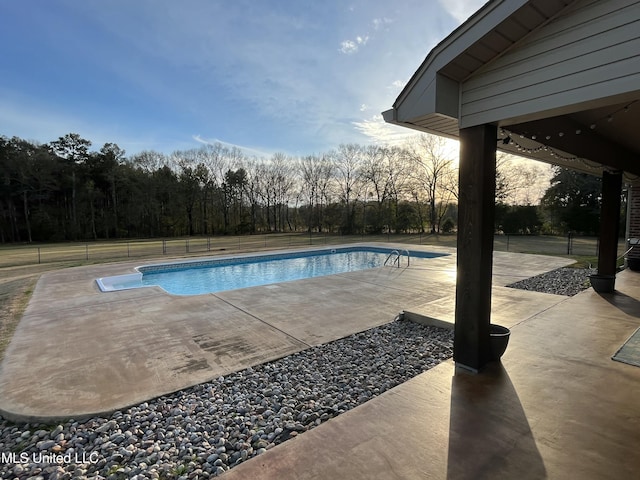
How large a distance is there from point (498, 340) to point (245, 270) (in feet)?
30.1

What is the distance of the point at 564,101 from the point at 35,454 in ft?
13.1

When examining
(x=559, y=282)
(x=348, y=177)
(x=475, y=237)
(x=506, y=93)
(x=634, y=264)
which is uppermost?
(x=348, y=177)

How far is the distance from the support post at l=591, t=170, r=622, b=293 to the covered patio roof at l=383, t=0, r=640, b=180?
7.19 ft

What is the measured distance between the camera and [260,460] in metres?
1.68

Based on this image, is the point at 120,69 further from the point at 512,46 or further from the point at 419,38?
the point at 512,46

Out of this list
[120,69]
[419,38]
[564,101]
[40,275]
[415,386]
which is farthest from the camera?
[120,69]

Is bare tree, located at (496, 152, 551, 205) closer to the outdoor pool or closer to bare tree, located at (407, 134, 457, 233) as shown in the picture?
bare tree, located at (407, 134, 457, 233)

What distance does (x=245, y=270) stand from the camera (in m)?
10.8

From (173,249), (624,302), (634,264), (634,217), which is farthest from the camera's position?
(173,249)

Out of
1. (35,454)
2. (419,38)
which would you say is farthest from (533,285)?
(35,454)

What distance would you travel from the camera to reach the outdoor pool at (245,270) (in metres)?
8.32

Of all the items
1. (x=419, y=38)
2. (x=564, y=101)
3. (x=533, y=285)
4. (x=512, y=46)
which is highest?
(x=419, y=38)

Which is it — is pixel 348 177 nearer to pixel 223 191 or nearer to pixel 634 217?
pixel 223 191

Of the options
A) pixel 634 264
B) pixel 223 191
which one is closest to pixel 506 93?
pixel 634 264
